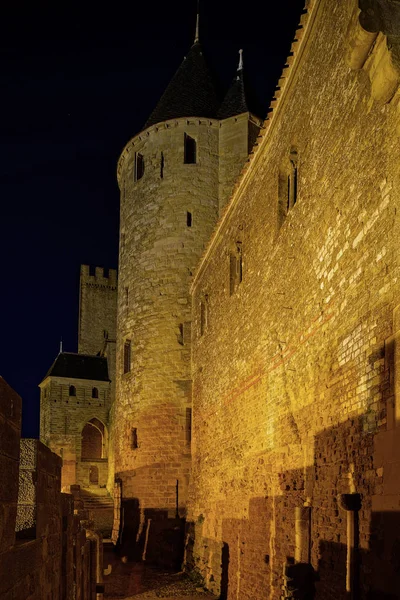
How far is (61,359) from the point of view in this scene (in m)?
43.2

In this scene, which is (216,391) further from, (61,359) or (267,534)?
(61,359)

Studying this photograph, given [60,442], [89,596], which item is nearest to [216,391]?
[89,596]

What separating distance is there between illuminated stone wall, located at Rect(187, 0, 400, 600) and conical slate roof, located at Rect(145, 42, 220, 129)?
9.13m

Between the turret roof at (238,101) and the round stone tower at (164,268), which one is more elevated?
the turret roof at (238,101)

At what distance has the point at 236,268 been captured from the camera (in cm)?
1570

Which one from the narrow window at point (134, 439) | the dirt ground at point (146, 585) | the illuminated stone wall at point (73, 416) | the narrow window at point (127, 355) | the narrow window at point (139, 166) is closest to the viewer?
the dirt ground at point (146, 585)

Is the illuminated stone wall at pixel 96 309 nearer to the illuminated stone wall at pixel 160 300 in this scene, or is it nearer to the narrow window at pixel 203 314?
the illuminated stone wall at pixel 160 300

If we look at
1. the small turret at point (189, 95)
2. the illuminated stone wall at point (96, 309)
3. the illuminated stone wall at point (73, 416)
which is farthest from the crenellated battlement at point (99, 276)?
the small turret at point (189, 95)

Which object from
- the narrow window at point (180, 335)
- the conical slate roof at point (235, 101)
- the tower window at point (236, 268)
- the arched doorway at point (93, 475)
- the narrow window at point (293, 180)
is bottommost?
the arched doorway at point (93, 475)

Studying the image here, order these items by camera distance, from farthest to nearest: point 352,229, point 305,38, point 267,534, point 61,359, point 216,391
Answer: point 61,359, point 216,391, point 267,534, point 305,38, point 352,229

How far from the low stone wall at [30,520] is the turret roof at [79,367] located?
3427 centimetres

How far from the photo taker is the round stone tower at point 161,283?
2064cm

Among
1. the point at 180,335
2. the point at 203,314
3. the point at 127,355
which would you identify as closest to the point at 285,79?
the point at 203,314

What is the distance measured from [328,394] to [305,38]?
5436 mm
